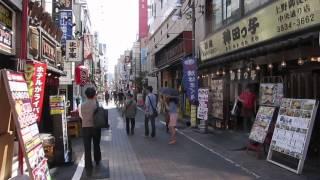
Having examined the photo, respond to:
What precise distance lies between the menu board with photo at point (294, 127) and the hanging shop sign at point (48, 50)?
8443 millimetres

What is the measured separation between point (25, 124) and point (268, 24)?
1052cm

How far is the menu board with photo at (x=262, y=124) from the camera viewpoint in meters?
12.5

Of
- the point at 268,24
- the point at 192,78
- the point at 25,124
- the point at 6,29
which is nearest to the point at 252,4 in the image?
the point at 268,24

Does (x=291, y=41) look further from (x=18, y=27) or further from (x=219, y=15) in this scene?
(x=219, y=15)

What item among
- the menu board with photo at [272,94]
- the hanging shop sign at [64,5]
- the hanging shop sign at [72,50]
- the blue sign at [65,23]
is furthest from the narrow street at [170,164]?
the hanging shop sign at [72,50]

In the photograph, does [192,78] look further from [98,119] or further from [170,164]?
[98,119]

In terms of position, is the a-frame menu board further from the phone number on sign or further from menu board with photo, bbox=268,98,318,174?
the phone number on sign

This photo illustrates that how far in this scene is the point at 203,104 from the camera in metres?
20.7

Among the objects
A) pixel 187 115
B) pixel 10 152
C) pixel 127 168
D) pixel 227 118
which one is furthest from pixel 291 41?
pixel 187 115

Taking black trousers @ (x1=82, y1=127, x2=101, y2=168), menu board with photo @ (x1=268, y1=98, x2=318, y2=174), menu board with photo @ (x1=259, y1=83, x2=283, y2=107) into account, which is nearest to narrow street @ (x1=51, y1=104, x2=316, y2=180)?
black trousers @ (x1=82, y1=127, x2=101, y2=168)

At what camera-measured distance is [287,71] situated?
15422 mm

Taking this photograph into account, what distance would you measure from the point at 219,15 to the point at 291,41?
12.1 m

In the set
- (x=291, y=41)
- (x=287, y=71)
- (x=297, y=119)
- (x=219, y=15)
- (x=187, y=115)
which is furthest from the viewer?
(x=187, y=115)

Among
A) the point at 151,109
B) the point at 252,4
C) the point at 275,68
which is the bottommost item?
the point at 151,109
